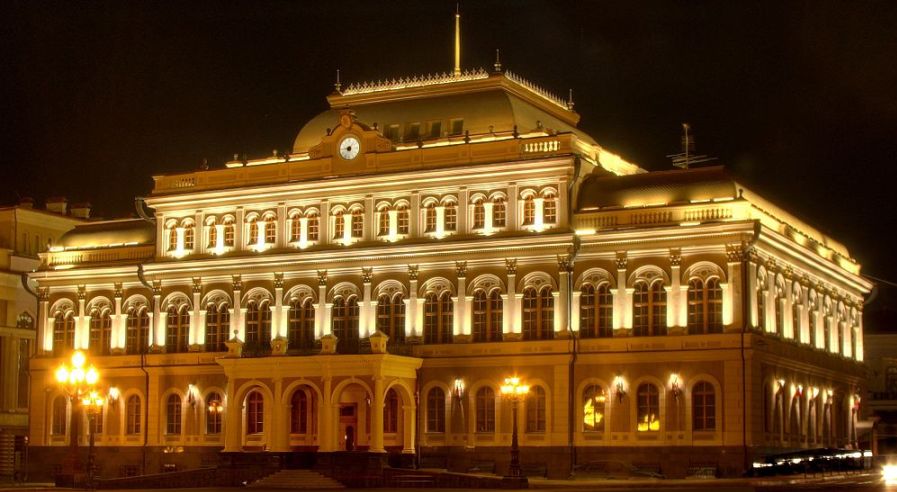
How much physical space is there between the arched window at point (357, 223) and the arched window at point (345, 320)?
9.51ft

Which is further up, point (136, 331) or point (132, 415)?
point (136, 331)

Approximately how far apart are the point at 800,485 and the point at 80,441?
40.6 meters

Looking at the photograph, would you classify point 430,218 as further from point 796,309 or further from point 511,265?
point 796,309

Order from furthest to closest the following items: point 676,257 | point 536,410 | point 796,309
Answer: point 796,309
point 536,410
point 676,257

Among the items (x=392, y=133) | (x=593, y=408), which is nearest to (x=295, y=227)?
(x=392, y=133)

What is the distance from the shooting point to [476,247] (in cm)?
6869

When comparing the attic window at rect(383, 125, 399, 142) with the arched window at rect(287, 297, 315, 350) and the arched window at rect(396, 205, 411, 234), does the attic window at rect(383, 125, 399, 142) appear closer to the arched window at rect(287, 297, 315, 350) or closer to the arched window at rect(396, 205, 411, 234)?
the arched window at rect(396, 205, 411, 234)

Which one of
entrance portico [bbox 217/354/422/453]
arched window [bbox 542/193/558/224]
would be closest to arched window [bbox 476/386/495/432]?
entrance portico [bbox 217/354/422/453]

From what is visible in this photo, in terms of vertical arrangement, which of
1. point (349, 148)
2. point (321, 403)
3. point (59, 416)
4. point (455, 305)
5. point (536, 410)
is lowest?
point (59, 416)

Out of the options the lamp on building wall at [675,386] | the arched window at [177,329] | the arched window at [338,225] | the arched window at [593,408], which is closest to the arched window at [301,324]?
the arched window at [338,225]

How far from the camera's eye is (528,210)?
225 feet

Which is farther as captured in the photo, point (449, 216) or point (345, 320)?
point (345, 320)

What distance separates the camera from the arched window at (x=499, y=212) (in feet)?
226

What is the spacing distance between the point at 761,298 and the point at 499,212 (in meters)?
11.9
